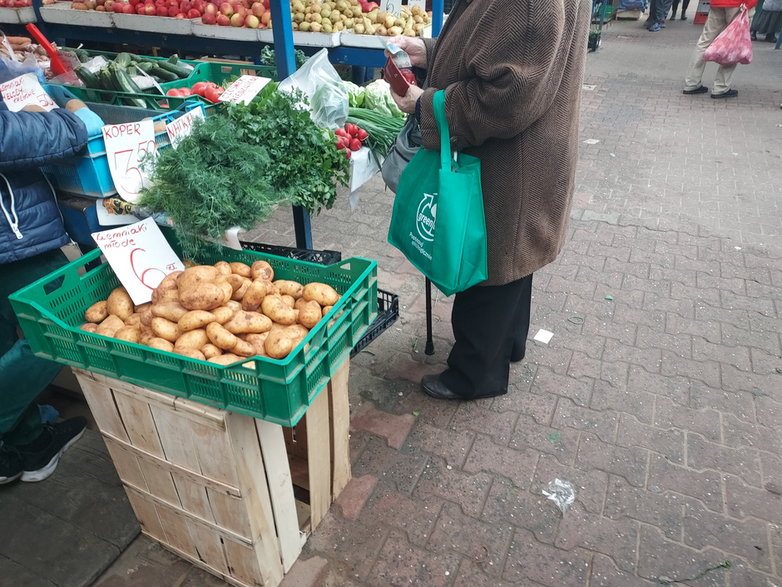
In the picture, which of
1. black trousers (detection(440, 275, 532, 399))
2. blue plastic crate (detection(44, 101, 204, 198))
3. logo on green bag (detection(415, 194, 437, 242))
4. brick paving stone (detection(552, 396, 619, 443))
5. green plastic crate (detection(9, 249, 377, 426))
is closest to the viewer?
green plastic crate (detection(9, 249, 377, 426))

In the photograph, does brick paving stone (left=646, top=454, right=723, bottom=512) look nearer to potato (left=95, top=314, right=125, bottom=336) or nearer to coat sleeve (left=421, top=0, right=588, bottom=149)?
coat sleeve (left=421, top=0, right=588, bottom=149)

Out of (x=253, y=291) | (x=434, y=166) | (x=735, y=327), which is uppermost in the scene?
(x=434, y=166)

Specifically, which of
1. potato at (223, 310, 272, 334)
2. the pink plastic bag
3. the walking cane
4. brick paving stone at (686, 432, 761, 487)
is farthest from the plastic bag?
the pink plastic bag

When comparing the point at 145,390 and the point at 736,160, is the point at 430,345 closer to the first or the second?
the point at 145,390

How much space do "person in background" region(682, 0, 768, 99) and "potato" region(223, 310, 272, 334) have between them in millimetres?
8570

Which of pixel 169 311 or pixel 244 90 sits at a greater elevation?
pixel 244 90

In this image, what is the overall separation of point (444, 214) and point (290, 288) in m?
0.71

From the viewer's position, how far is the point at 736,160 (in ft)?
20.8

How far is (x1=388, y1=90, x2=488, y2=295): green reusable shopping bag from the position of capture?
222 cm

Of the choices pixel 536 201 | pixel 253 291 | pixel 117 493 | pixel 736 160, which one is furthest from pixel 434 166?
pixel 736 160

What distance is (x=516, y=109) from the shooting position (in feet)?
6.37

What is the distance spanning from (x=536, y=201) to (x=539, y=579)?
1.51 m

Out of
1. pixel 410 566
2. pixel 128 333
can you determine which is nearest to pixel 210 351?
pixel 128 333

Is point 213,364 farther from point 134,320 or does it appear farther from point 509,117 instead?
point 509,117
